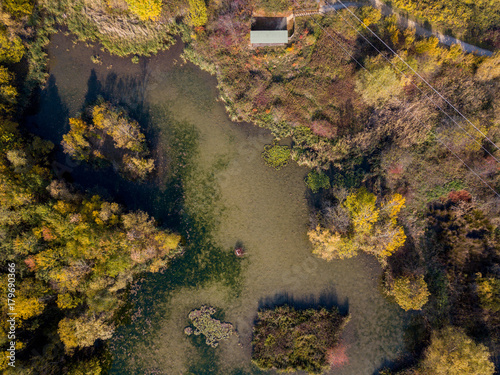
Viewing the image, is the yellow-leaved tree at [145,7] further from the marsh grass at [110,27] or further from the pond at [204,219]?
the pond at [204,219]

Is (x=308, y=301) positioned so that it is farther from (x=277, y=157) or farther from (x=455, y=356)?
(x=277, y=157)

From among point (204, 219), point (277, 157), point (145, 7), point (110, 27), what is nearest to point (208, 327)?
point (204, 219)

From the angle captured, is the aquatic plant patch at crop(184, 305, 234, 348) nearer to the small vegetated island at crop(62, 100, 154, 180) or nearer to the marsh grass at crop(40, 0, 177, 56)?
the small vegetated island at crop(62, 100, 154, 180)

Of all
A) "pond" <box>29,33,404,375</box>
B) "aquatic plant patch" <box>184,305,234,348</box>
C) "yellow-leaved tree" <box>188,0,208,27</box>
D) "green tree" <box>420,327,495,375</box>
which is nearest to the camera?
"green tree" <box>420,327,495,375</box>

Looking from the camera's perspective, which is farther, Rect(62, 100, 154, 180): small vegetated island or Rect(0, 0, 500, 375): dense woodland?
Rect(62, 100, 154, 180): small vegetated island

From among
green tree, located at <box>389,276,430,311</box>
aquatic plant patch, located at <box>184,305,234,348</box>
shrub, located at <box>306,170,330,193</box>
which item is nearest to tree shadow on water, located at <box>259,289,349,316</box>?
aquatic plant patch, located at <box>184,305,234,348</box>
